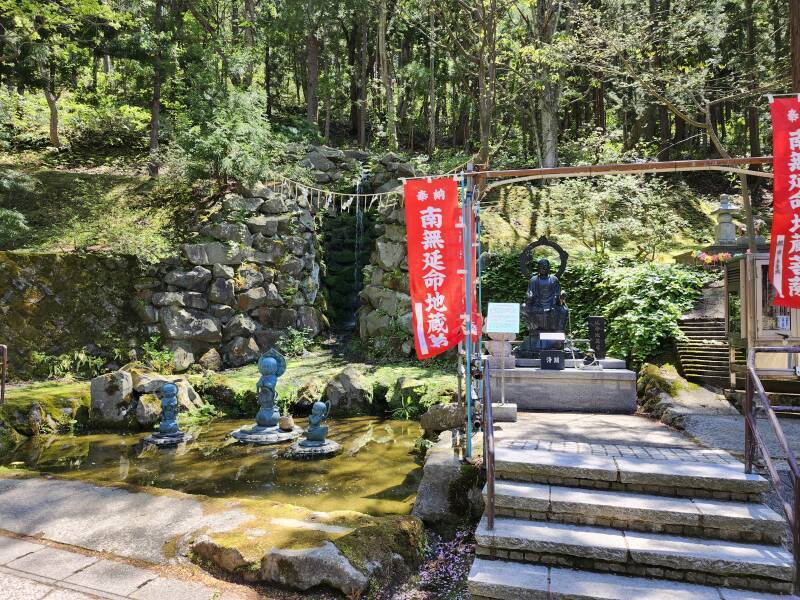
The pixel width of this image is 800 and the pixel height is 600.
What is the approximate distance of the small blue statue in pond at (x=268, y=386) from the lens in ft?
31.1

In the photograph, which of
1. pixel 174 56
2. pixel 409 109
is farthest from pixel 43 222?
pixel 409 109

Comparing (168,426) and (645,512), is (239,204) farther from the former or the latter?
(645,512)

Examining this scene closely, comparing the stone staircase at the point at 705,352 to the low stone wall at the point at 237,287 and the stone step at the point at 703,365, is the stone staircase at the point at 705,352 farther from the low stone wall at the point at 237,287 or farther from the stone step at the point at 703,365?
the low stone wall at the point at 237,287

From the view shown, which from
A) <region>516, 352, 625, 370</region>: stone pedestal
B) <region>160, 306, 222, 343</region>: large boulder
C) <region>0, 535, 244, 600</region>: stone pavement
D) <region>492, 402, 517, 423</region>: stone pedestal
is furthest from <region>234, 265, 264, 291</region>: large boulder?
<region>0, 535, 244, 600</region>: stone pavement

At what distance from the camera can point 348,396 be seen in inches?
464

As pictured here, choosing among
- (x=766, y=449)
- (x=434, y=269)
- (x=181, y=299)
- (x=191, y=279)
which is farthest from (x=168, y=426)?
(x=766, y=449)

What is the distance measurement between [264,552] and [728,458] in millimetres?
4861

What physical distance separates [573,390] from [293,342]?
8341mm

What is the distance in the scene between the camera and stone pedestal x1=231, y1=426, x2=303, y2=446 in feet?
30.7

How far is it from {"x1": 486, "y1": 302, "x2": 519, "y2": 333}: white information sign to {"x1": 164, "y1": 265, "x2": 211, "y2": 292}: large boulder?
30.4 feet

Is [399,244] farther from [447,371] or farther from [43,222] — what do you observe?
[43,222]

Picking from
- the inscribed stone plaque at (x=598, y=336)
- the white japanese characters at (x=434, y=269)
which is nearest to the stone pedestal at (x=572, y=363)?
the inscribed stone plaque at (x=598, y=336)

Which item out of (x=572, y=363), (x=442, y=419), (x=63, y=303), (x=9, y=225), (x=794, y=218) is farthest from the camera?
(x=9, y=225)

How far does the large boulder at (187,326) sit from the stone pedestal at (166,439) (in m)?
4.80
